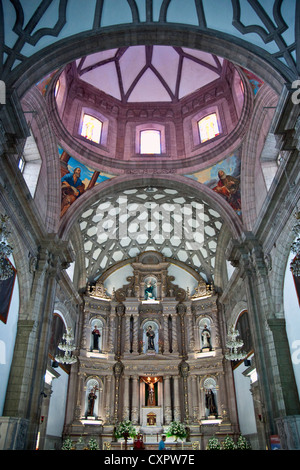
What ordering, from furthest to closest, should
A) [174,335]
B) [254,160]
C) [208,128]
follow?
[174,335] → [208,128] → [254,160]

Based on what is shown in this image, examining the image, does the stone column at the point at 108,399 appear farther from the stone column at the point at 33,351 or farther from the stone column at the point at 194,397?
the stone column at the point at 33,351

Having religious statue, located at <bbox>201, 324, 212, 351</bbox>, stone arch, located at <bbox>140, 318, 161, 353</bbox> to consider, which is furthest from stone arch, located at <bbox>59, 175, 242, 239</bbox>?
stone arch, located at <bbox>140, 318, 161, 353</bbox>

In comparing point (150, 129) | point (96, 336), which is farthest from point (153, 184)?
point (96, 336)

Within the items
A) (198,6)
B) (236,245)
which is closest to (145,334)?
(236,245)

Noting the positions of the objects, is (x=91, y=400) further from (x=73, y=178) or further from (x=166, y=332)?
(x=73, y=178)

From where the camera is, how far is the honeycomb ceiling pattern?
21297 mm

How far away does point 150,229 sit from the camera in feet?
80.3

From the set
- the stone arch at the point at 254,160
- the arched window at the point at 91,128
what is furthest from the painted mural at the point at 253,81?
the arched window at the point at 91,128

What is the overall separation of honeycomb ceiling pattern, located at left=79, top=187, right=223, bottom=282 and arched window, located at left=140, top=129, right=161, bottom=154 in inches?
89.3

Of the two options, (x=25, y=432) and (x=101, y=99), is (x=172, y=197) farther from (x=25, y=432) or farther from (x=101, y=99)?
(x=25, y=432)

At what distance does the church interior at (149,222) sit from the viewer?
33.7 feet

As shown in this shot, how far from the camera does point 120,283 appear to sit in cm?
Result: 2575

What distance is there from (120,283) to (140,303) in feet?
7.54

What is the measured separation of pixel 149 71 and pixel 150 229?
10.0m
